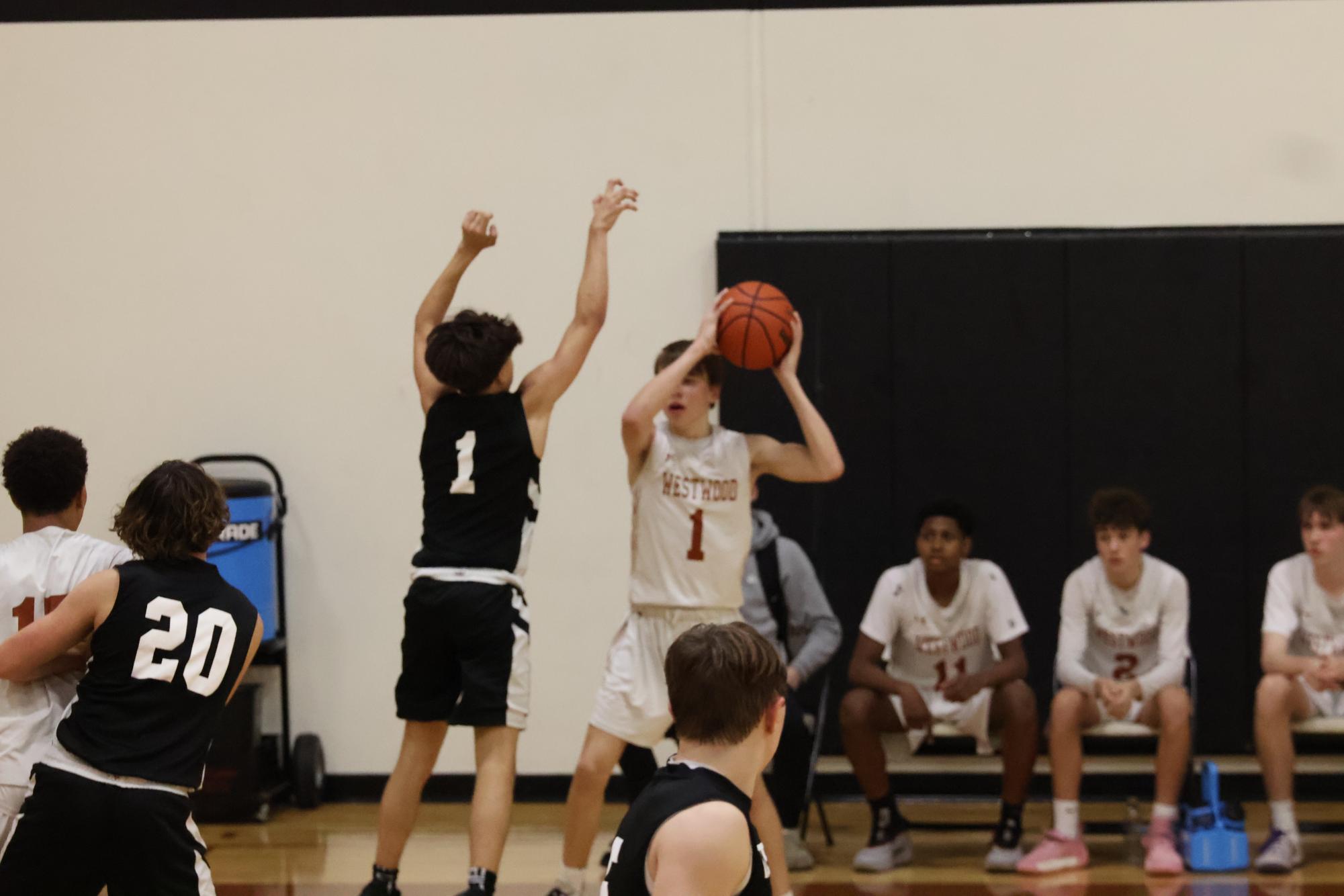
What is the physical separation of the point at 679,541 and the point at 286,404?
268cm

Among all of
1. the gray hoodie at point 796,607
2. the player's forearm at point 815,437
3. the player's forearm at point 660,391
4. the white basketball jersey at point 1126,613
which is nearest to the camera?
the player's forearm at point 660,391

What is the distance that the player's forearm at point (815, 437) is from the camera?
175 inches

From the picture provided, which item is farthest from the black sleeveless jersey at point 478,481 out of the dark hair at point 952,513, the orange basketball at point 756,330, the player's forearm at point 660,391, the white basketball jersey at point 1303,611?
the white basketball jersey at point 1303,611

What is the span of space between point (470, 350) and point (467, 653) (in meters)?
0.86

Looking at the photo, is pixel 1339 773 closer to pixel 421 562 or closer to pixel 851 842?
pixel 851 842

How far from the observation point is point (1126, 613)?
563 centimetres

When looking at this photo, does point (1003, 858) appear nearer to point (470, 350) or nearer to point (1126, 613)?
point (1126, 613)

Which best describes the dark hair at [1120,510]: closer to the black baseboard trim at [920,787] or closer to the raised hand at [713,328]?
the black baseboard trim at [920,787]

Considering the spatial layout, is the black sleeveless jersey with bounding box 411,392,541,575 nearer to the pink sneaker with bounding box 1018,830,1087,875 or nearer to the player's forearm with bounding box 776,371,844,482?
the player's forearm with bounding box 776,371,844,482

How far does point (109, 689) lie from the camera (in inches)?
124

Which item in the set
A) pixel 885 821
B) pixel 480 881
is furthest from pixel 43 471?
pixel 885 821

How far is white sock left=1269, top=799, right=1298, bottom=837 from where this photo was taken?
17.2 ft

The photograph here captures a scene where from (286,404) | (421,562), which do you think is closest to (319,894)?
(421,562)

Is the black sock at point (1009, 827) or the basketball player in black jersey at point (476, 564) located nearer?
the basketball player in black jersey at point (476, 564)
